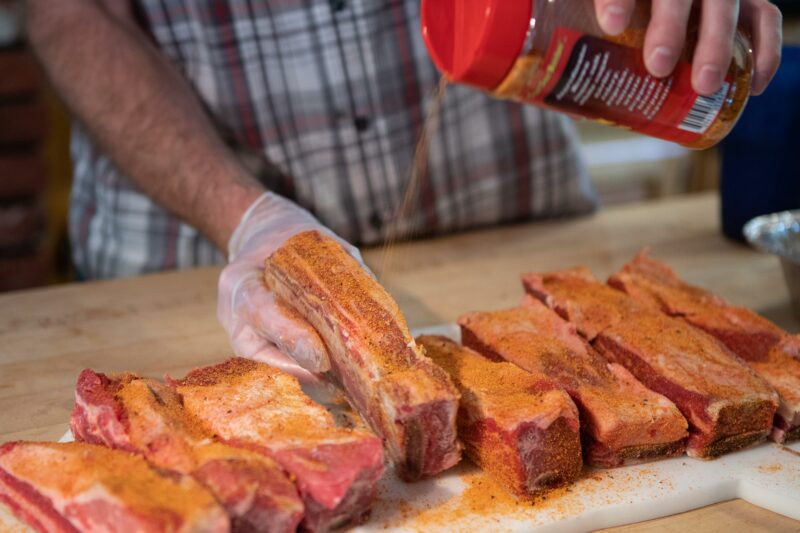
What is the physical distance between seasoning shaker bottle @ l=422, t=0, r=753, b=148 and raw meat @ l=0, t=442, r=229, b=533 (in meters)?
1.16

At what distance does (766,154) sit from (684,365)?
1.62 meters

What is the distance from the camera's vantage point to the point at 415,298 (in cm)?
315

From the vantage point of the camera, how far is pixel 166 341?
281 cm

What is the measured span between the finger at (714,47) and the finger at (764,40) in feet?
0.88

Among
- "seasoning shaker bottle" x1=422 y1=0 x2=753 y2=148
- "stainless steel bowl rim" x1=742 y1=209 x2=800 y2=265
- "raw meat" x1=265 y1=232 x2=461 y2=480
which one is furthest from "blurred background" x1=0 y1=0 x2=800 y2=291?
"raw meat" x1=265 y1=232 x2=461 y2=480

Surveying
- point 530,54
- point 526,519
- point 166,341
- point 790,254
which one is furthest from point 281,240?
point 790,254

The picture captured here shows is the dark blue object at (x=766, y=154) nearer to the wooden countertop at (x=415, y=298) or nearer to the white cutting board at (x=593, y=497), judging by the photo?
the wooden countertop at (x=415, y=298)

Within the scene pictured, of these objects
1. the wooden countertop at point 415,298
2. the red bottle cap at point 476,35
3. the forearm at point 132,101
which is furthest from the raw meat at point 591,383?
the forearm at point 132,101

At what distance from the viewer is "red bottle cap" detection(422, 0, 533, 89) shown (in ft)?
6.26

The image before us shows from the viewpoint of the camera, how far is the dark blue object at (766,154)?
10.7 ft

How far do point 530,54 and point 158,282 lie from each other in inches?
76.0

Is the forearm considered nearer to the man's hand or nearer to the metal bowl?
the man's hand

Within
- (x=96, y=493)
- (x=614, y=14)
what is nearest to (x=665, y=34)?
(x=614, y=14)

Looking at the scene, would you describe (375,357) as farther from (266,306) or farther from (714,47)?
(714,47)
